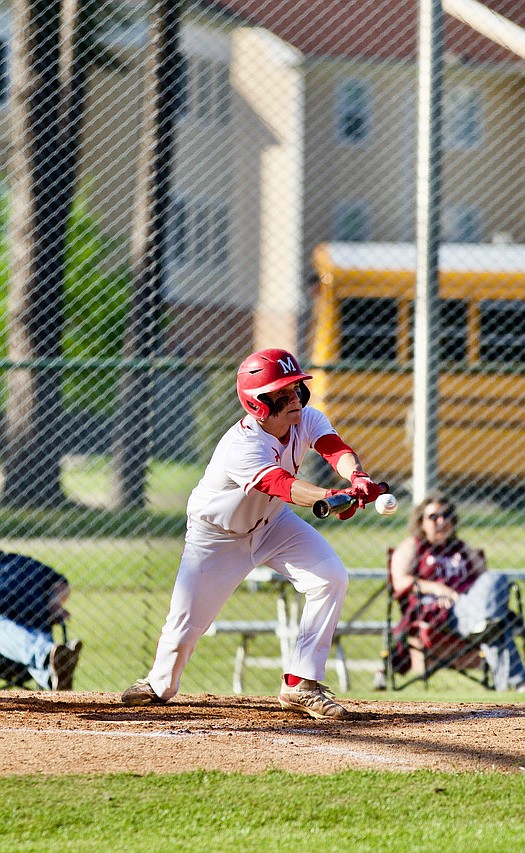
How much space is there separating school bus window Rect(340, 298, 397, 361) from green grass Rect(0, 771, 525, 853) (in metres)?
10.3

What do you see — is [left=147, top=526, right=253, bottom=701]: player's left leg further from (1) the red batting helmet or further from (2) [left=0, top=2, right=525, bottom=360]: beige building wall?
(2) [left=0, top=2, right=525, bottom=360]: beige building wall

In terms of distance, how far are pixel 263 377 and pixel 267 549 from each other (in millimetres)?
791

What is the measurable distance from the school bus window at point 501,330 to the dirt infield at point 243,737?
367 inches

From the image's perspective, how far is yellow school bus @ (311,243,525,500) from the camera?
1361cm

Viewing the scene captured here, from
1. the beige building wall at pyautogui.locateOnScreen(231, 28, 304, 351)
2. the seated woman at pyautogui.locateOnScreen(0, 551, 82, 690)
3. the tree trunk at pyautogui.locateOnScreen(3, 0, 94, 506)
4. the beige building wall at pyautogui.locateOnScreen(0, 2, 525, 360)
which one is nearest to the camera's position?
the seated woman at pyautogui.locateOnScreen(0, 551, 82, 690)

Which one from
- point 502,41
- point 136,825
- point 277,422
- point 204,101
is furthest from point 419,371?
point 204,101

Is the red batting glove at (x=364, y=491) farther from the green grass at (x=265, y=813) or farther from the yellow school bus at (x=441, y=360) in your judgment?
the yellow school bus at (x=441, y=360)

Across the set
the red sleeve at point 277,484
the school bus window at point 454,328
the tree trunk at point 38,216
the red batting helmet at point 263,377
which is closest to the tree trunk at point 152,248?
the tree trunk at point 38,216

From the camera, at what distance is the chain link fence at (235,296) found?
321 inches

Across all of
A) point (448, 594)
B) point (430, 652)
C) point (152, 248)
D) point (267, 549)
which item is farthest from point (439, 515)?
point (267, 549)

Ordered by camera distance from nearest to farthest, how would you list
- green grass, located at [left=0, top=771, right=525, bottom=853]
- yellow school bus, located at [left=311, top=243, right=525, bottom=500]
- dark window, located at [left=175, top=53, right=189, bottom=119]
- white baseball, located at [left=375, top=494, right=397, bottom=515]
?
green grass, located at [left=0, top=771, right=525, bottom=853] < white baseball, located at [left=375, top=494, right=397, bottom=515] < dark window, located at [left=175, top=53, right=189, bottom=119] < yellow school bus, located at [left=311, top=243, right=525, bottom=500]

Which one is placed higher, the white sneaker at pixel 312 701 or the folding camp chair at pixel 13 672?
the white sneaker at pixel 312 701

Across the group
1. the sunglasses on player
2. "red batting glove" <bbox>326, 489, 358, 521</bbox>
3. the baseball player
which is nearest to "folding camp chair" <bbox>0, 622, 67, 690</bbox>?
the baseball player

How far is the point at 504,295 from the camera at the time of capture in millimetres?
14781
